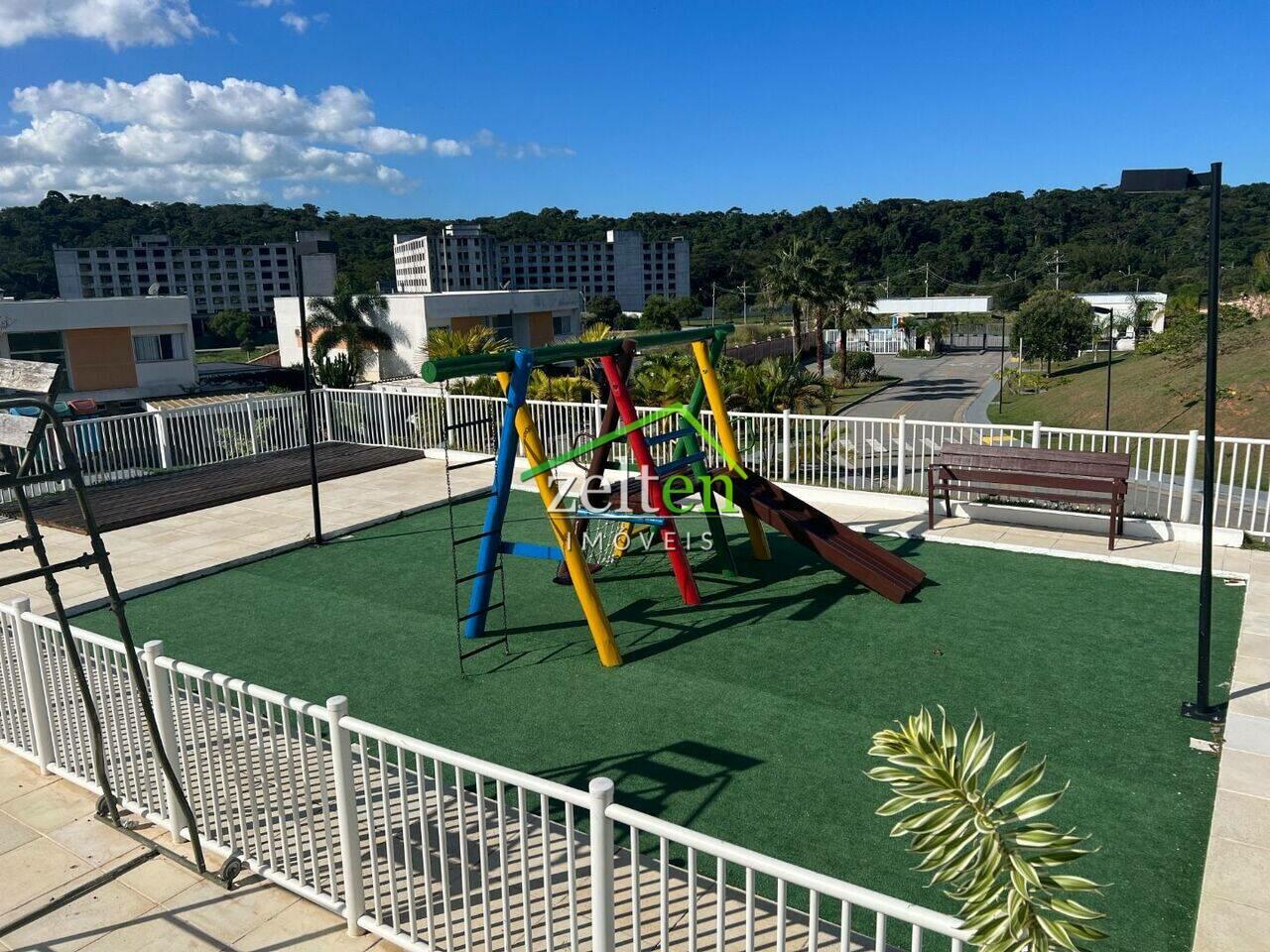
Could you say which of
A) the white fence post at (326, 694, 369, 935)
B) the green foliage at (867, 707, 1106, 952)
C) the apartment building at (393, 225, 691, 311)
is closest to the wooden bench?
the green foliage at (867, 707, 1106, 952)

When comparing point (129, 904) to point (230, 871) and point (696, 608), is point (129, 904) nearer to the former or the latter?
point (230, 871)

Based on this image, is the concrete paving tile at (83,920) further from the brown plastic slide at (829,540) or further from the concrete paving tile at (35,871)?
the brown plastic slide at (829,540)

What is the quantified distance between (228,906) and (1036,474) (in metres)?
8.29

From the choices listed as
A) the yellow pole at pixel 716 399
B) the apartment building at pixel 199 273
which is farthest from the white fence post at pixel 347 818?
the apartment building at pixel 199 273

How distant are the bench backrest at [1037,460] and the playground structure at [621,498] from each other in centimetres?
206

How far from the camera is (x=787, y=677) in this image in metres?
6.84

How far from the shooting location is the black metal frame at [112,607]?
4238 millimetres

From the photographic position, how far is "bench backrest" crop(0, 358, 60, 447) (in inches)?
171

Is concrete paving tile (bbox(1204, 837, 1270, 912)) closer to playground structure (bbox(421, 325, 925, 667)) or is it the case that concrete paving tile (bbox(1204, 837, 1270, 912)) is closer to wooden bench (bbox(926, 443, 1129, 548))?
playground structure (bbox(421, 325, 925, 667))

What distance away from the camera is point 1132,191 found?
5.86 meters

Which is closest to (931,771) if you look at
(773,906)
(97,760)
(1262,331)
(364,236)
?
(773,906)

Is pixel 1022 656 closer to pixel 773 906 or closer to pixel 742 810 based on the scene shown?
pixel 742 810

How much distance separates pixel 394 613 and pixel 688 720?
3442 mm

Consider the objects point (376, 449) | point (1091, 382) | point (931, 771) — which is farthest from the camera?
Answer: point (1091, 382)
